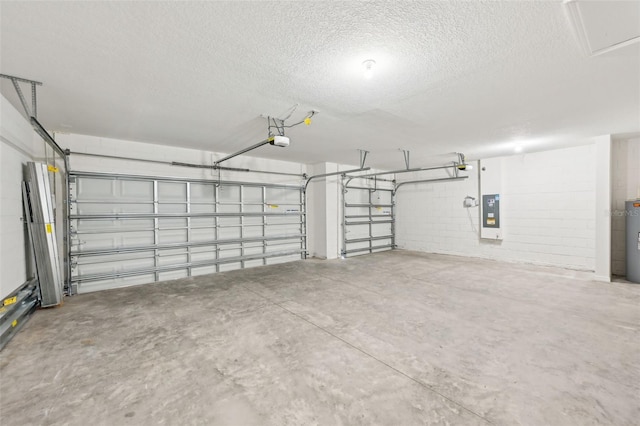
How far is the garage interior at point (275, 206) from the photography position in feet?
5.62

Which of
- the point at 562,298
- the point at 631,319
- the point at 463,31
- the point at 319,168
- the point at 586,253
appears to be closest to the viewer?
the point at 463,31

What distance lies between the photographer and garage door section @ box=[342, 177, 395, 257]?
733cm

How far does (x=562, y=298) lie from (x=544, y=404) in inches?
110

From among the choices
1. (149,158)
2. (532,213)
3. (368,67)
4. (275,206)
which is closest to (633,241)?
(532,213)

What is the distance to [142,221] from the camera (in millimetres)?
4730

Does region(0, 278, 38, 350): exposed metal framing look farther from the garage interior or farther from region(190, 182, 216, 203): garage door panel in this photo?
region(190, 182, 216, 203): garage door panel

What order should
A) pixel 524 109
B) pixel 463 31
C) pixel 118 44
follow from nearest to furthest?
pixel 463 31
pixel 118 44
pixel 524 109

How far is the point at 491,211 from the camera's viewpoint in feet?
21.2

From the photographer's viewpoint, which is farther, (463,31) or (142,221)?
(142,221)

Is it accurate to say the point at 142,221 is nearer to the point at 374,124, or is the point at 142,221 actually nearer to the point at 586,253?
the point at 374,124

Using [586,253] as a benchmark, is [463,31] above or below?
above

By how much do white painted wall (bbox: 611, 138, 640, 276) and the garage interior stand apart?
0.12ft

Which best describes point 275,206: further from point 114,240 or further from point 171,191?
point 114,240

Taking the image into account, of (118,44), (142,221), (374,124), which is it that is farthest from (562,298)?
(142,221)
